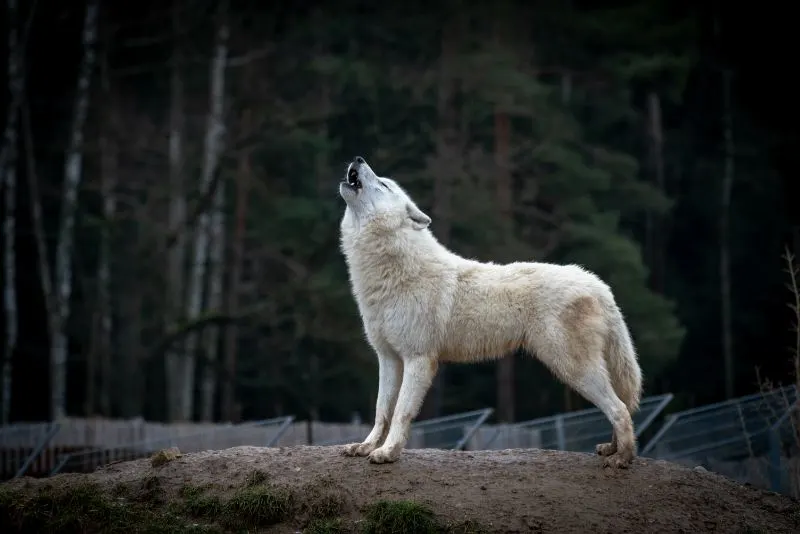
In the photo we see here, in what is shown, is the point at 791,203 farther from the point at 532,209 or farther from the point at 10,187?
the point at 10,187

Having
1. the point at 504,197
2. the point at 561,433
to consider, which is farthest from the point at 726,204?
the point at 561,433

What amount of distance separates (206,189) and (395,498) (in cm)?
1890

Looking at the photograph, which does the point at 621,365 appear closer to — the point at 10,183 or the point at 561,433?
the point at 561,433

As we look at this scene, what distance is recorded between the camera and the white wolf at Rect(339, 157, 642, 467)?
304 inches

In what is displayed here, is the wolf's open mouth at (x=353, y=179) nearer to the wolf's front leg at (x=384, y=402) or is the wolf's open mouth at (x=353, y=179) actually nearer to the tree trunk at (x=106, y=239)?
the wolf's front leg at (x=384, y=402)

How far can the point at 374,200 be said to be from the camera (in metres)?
8.41

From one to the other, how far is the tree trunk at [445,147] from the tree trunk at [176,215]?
6852 mm

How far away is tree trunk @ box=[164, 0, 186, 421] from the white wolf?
57.6ft

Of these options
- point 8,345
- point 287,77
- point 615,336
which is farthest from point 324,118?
point 615,336

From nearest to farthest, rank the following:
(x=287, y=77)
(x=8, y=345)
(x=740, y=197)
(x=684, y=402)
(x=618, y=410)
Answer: (x=618, y=410), (x=8, y=345), (x=684, y=402), (x=287, y=77), (x=740, y=197)

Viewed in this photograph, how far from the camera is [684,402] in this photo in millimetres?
25234

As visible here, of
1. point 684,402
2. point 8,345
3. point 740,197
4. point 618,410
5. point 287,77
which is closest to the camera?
point 618,410

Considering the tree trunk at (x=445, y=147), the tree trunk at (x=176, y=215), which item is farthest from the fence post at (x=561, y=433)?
the tree trunk at (x=176, y=215)

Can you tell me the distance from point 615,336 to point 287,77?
876 inches
